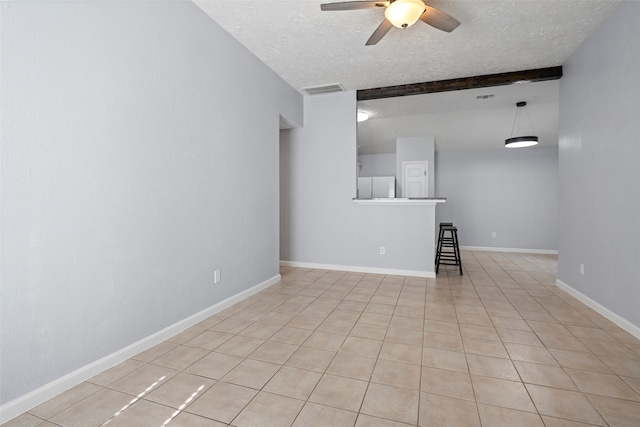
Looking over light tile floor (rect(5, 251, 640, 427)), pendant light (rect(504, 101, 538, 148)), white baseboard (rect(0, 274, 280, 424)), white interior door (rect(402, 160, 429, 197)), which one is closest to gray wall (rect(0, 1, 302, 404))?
white baseboard (rect(0, 274, 280, 424))


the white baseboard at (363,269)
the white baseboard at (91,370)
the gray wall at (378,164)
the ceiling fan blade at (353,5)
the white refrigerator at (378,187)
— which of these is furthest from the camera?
the gray wall at (378,164)

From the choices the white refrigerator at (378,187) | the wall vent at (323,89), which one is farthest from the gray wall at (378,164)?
the wall vent at (323,89)

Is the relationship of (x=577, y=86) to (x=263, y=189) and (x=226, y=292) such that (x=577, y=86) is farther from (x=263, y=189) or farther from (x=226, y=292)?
(x=226, y=292)

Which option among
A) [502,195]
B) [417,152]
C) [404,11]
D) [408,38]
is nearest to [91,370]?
[404,11]

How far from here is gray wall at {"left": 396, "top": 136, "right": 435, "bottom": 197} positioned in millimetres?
6603

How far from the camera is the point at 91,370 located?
65.8 inches

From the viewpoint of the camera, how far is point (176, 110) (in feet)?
7.36

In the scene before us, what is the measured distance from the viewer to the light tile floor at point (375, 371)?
1.37 meters

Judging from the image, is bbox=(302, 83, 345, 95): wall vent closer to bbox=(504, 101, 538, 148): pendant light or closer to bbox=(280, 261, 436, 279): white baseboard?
bbox=(280, 261, 436, 279): white baseboard

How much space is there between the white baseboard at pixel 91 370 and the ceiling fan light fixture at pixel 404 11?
9.17 ft

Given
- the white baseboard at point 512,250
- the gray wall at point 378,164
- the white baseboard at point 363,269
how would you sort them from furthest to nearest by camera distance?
1. the gray wall at point 378,164
2. the white baseboard at point 512,250
3. the white baseboard at point 363,269

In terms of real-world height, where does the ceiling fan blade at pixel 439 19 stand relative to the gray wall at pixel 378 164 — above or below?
above

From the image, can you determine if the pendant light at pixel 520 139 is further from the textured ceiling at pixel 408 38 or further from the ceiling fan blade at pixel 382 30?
the ceiling fan blade at pixel 382 30

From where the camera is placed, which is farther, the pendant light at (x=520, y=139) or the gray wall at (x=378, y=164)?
the gray wall at (x=378, y=164)
